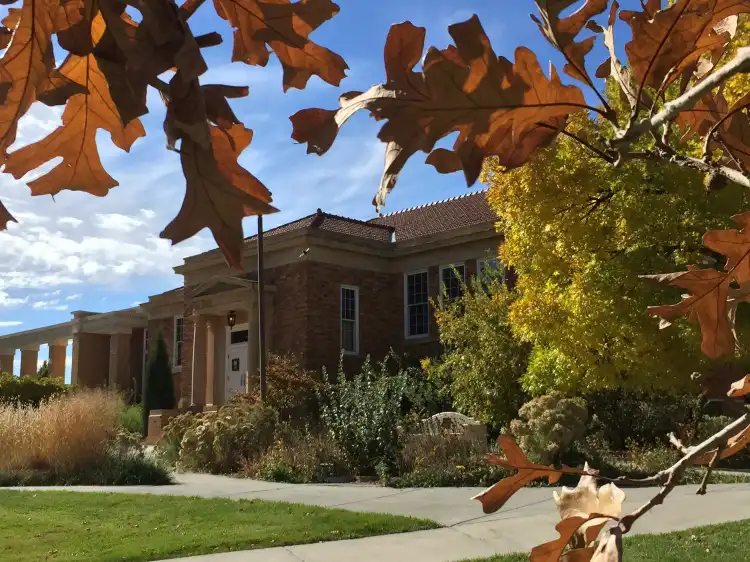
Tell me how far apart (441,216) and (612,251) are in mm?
12842

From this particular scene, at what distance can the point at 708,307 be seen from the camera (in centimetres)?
137

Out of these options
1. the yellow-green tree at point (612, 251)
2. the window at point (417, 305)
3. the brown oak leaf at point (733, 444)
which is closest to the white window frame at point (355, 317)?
the window at point (417, 305)

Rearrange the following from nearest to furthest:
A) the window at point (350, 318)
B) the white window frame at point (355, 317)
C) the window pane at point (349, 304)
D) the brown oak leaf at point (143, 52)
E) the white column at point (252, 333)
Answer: the brown oak leaf at point (143, 52) → the white column at point (252, 333) → the white window frame at point (355, 317) → the window at point (350, 318) → the window pane at point (349, 304)

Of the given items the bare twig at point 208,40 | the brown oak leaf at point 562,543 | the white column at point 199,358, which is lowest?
the brown oak leaf at point 562,543

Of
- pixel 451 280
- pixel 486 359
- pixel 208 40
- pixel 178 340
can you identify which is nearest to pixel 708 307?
pixel 208 40

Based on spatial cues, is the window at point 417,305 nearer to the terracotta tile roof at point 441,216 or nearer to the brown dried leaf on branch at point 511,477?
the terracotta tile roof at point 441,216

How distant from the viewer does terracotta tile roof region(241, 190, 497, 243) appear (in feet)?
73.5

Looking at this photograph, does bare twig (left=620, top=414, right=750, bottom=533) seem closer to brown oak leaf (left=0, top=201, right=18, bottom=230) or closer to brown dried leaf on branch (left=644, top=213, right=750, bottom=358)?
brown dried leaf on branch (left=644, top=213, right=750, bottom=358)

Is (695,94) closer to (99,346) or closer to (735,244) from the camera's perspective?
(735,244)

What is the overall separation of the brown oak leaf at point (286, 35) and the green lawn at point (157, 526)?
21.7 feet

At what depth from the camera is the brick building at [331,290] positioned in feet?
68.0

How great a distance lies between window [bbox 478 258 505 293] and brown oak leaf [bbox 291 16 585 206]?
17.2m

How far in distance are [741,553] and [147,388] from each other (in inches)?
779

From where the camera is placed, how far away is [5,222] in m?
0.93
